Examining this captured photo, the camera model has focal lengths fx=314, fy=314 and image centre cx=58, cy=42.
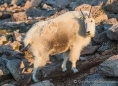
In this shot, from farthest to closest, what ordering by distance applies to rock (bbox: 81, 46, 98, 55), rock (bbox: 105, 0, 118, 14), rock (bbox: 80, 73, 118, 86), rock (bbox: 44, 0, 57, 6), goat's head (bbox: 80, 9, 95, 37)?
rock (bbox: 44, 0, 57, 6), rock (bbox: 105, 0, 118, 14), rock (bbox: 81, 46, 98, 55), goat's head (bbox: 80, 9, 95, 37), rock (bbox: 80, 73, 118, 86)

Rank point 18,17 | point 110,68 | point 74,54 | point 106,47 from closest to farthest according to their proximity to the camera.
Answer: point 110,68 → point 74,54 → point 106,47 → point 18,17

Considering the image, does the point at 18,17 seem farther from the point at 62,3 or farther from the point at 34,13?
the point at 62,3

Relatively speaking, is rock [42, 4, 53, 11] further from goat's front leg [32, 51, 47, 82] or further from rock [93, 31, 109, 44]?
goat's front leg [32, 51, 47, 82]

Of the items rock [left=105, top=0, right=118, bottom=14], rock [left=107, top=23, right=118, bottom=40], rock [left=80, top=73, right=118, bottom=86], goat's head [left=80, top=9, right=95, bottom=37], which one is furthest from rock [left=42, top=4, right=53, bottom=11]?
rock [left=80, top=73, right=118, bottom=86]

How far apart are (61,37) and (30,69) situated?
226 centimetres

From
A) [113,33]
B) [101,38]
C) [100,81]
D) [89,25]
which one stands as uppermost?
[89,25]

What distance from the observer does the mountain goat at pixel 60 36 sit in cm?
1077

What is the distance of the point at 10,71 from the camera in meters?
12.0

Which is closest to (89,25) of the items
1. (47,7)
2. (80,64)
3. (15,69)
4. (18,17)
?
(80,64)

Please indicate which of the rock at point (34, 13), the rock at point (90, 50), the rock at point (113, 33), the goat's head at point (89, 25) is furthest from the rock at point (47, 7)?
the goat's head at point (89, 25)

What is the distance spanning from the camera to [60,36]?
10.9 meters

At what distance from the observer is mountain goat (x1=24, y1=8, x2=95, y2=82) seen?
10766mm

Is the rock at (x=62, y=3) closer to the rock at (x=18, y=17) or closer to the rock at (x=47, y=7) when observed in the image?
the rock at (x=47, y=7)

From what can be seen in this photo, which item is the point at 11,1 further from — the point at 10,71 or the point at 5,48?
the point at 10,71
